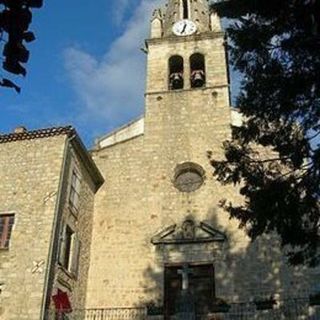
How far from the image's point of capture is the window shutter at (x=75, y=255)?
14.4m

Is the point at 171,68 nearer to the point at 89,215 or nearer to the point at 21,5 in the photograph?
the point at 89,215

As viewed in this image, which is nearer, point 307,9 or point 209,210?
point 307,9

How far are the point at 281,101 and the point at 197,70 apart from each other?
12.4 m

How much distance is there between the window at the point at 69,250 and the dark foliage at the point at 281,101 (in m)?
6.27

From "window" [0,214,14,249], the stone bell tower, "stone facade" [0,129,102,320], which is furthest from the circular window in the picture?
"window" [0,214,14,249]

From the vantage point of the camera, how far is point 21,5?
246 centimetres

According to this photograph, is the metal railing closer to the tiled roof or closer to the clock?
the tiled roof

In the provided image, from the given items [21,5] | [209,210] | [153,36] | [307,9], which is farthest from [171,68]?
[21,5]

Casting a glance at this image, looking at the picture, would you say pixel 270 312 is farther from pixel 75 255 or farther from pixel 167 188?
pixel 75 255

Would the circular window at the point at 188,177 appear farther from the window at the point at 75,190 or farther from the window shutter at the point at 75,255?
the window shutter at the point at 75,255

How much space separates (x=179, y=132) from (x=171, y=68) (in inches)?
152

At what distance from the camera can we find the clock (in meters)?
21.5

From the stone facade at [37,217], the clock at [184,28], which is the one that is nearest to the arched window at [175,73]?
the clock at [184,28]

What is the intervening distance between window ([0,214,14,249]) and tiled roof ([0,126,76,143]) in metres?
2.59
